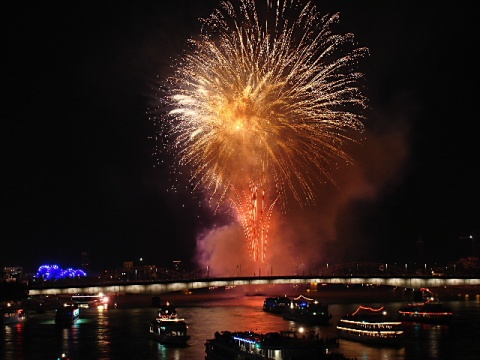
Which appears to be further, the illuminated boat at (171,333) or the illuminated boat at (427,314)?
the illuminated boat at (427,314)

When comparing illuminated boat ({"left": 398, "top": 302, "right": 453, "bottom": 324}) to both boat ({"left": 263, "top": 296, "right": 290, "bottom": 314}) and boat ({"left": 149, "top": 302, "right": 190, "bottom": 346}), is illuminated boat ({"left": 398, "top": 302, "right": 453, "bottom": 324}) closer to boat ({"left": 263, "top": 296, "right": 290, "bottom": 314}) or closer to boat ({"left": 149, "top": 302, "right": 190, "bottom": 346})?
boat ({"left": 263, "top": 296, "right": 290, "bottom": 314})

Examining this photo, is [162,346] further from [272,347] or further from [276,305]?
[276,305]

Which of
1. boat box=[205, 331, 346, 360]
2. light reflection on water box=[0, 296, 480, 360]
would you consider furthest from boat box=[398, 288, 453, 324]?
boat box=[205, 331, 346, 360]

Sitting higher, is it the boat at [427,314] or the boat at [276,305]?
the boat at [276,305]

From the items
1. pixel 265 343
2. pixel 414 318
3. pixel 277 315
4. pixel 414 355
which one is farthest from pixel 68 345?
pixel 414 318

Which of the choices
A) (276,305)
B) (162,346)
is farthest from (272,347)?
(276,305)

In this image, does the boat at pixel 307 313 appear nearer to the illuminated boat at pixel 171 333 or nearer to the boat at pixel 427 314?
the boat at pixel 427 314

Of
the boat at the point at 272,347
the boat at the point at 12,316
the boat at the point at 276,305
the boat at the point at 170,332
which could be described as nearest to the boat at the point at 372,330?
the boat at the point at 170,332
